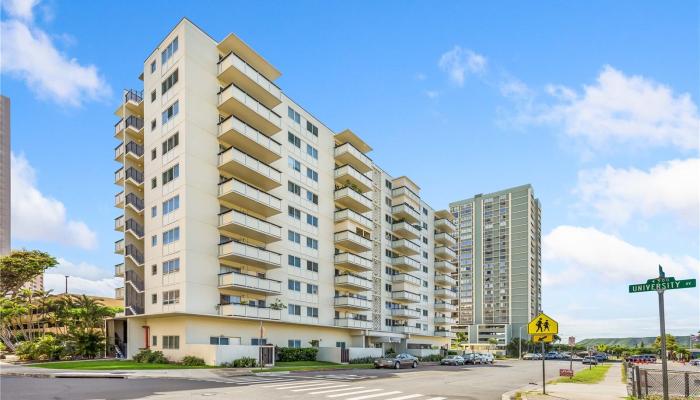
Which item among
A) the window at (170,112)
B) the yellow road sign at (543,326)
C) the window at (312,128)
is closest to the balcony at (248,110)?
the window at (170,112)

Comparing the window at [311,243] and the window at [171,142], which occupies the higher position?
the window at [171,142]

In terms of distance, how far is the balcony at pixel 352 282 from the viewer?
56.6 meters

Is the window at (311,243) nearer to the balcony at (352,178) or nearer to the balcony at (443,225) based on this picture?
the balcony at (352,178)

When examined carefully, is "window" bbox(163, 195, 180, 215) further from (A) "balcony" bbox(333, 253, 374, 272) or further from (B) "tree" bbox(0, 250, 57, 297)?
(B) "tree" bbox(0, 250, 57, 297)

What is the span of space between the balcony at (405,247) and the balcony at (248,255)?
2915 cm

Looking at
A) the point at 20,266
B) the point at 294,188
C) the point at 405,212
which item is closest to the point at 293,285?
the point at 294,188

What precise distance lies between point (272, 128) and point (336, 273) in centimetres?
1924

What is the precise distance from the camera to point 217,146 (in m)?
43.6

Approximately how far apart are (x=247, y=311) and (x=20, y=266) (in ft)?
114

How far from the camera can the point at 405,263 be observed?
71.6 m

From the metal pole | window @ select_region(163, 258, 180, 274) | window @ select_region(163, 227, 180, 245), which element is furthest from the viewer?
window @ select_region(163, 227, 180, 245)

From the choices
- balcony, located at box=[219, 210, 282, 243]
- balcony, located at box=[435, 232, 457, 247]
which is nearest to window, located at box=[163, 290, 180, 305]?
balcony, located at box=[219, 210, 282, 243]

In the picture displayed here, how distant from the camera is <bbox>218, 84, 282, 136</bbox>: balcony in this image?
4341 cm

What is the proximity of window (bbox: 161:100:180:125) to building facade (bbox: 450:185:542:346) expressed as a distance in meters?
119
